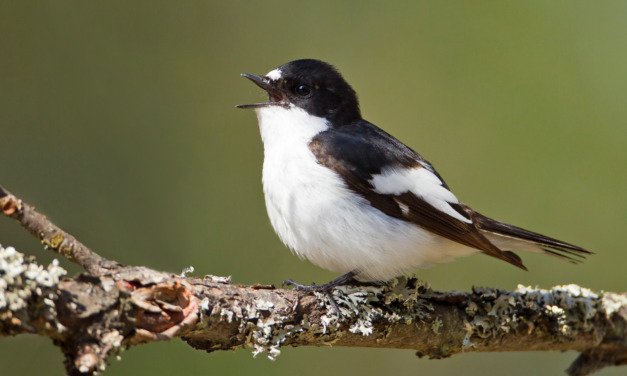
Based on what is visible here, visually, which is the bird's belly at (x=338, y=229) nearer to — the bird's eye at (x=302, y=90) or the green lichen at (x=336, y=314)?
the green lichen at (x=336, y=314)

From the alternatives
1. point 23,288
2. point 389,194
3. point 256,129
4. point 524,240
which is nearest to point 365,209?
point 389,194

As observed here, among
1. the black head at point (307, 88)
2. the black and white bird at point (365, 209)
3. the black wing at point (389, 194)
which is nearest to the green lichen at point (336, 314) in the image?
the black and white bird at point (365, 209)

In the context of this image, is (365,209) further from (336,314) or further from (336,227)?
(336,314)

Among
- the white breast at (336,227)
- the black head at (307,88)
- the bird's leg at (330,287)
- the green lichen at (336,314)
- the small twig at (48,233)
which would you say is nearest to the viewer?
the small twig at (48,233)

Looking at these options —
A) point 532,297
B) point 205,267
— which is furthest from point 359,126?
point 205,267

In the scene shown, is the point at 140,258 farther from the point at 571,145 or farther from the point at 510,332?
the point at 571,145
